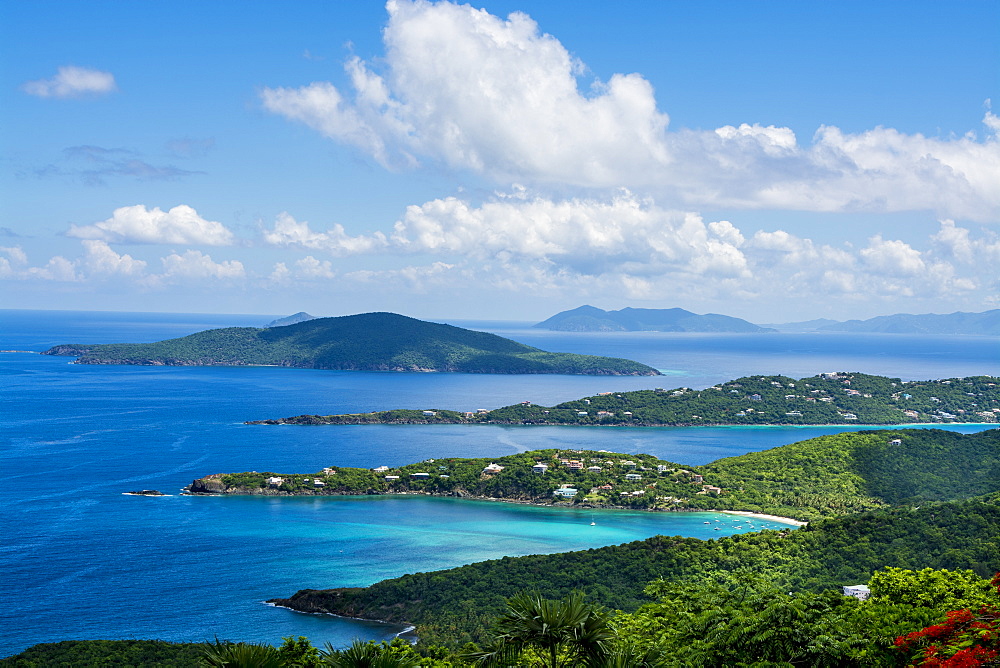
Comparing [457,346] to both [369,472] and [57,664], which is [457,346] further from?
[57,664]

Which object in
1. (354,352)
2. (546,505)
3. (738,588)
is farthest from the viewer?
(354,352)

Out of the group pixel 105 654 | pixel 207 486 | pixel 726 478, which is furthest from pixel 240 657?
pixel 726 478

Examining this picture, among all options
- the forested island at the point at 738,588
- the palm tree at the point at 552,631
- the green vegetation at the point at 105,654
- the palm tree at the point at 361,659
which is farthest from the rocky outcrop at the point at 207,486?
the palm tree at the point at 552,631

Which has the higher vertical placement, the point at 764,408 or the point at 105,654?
the point at 764,408

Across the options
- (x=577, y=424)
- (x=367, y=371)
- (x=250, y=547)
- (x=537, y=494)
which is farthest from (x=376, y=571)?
(x=367, y=371)

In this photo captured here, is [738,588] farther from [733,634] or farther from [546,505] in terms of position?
[546,505]

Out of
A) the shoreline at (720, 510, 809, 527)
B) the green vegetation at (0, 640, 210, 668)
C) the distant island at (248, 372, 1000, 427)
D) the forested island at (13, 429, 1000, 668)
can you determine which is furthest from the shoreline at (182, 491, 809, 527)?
the distant island at (248, 372, 1000, 427)

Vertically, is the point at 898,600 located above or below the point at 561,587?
above
